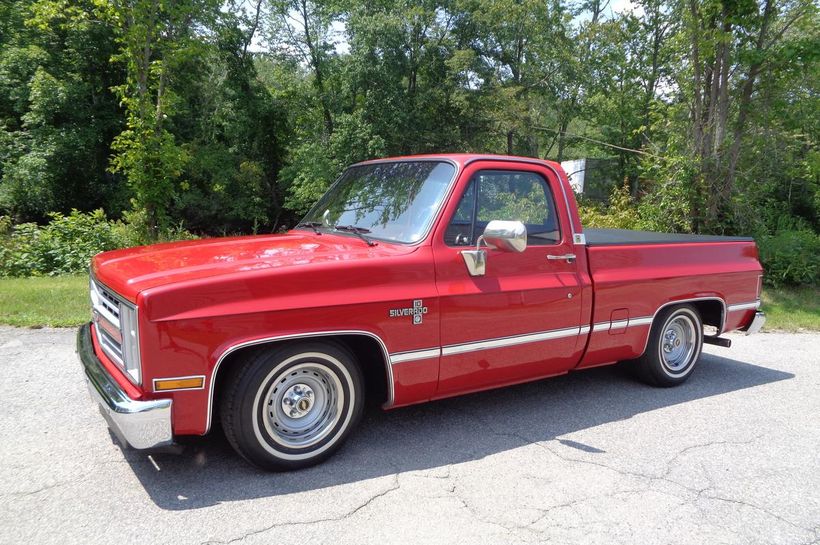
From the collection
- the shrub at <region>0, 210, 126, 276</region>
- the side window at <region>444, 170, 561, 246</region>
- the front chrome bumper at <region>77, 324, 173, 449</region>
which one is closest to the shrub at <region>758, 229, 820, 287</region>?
the side window at <region>444, 170, 561, 246</region>

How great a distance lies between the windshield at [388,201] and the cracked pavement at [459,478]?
4.75 ft

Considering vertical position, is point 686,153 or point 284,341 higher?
point 686,153

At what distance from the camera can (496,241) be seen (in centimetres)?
379

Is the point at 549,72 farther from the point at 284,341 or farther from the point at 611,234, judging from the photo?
the point at 284,341

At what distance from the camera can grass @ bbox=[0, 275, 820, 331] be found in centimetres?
688

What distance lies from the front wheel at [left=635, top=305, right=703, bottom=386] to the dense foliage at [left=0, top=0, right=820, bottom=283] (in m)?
7.24

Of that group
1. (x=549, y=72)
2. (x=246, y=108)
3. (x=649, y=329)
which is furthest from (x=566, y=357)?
(x=246, y=108)

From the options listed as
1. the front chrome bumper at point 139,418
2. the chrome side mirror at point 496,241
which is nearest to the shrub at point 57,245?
the front chrome bumper at point 139,418

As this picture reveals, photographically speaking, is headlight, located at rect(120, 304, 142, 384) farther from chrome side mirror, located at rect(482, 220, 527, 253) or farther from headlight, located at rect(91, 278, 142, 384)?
chrome side mirror, located at rect(482, 220, 527, 253)

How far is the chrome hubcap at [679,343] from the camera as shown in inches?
209

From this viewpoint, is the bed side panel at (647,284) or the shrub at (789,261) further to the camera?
the shrub at (789,261)

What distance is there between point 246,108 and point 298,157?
4451 millimetres

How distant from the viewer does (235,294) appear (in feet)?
10.2

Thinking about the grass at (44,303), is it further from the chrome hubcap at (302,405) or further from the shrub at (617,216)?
the shrub at (617,216)
